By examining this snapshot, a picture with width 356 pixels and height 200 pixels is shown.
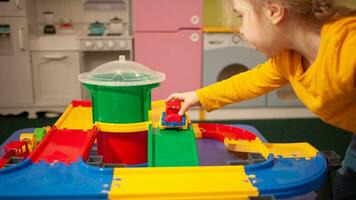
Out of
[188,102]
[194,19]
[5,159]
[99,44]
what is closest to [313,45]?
[188,102]

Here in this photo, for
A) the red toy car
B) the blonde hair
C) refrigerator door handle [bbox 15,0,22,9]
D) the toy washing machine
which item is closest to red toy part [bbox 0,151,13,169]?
the red toy car

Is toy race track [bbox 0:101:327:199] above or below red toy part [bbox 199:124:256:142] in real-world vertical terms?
above

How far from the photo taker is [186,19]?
2229 millimetres

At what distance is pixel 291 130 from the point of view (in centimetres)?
221

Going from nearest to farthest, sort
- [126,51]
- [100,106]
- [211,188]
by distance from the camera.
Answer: [211,188], [100,106], [126,51]

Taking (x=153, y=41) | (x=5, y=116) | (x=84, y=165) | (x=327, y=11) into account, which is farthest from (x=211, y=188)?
(x=5, y=116)

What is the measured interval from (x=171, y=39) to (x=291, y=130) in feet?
2.95

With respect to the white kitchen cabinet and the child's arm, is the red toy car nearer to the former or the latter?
the child's arm

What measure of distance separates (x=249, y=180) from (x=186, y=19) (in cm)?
172

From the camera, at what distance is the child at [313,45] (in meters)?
0.56

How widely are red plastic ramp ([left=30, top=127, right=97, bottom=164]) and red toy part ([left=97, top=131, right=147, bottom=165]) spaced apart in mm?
57

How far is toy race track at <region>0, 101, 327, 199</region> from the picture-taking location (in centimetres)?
57

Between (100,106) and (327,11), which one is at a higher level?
(327,11)

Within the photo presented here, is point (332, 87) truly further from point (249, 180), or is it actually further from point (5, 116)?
point (5, 116)
